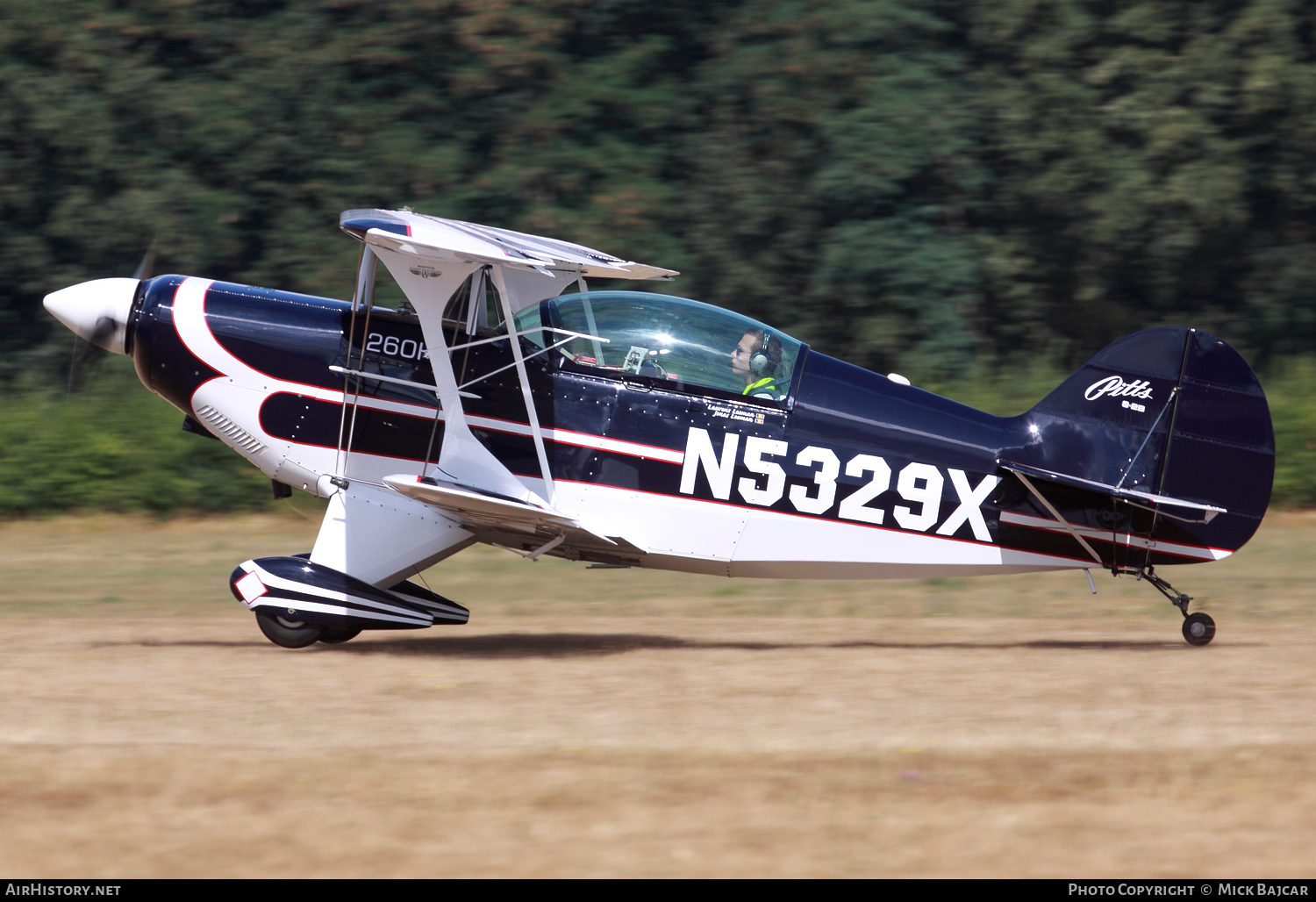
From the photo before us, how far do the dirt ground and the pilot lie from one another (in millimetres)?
1676

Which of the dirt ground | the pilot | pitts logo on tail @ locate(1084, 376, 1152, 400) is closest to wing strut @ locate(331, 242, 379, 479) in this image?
the dirt ground

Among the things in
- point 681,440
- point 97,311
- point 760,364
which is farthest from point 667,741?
point 97,311

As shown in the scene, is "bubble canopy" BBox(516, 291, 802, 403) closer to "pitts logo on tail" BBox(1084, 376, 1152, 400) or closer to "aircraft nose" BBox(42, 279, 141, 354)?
"pitts logo on tail" BBox(1084, 376, 1152, 400)

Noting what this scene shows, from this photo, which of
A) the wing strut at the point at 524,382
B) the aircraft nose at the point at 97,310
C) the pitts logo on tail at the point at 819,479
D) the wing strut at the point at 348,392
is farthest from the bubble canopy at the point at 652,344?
the aircraft nose at the point at 97,310

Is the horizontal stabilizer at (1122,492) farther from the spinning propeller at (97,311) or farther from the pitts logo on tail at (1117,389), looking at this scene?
the spinning propeller at (97,311)

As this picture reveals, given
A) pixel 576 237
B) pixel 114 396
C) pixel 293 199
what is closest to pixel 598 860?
pixel 114 396

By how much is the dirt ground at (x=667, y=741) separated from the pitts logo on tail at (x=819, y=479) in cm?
93

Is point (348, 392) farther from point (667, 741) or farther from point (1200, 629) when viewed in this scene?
point (1200, 629)

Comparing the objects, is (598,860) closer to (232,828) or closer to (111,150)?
(232,828)

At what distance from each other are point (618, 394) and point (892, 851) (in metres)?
4.00

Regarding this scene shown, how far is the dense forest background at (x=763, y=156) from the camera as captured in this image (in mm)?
19016

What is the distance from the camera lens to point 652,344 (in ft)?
27.0

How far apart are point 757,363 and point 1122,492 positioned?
7.72 feet

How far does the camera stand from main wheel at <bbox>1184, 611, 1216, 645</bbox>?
8438mm
